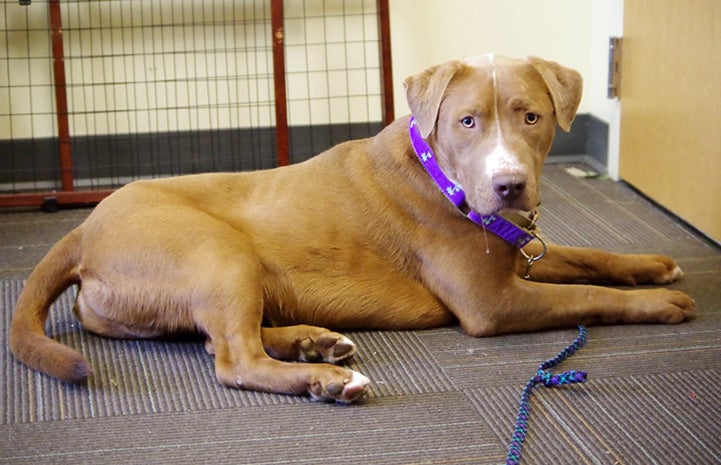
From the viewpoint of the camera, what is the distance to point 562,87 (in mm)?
3141

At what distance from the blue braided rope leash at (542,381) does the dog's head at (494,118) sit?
44cm

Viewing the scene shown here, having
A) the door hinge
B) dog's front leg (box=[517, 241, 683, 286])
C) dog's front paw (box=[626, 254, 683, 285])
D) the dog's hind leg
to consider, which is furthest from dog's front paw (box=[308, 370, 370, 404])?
the door hinge

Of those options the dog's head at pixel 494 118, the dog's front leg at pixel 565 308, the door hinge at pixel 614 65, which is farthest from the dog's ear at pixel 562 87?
the door hinge at pixel 614 65

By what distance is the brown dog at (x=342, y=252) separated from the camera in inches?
118

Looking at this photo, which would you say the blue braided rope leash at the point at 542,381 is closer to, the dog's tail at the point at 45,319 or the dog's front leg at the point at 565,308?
the dog's front leg at the point at 565,308

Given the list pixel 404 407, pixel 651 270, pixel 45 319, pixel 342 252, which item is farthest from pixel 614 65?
pixel 45 319

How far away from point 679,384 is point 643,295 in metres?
0.44

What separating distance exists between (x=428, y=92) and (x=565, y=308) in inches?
30.1

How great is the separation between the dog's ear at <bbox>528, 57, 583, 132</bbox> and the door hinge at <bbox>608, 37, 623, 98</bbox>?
6.05 ft

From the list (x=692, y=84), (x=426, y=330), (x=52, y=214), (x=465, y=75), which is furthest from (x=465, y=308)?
(x=52, y=214)

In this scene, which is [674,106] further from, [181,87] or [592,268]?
[181,87]

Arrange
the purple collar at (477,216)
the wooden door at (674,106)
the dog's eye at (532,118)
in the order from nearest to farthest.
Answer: the dog's eye at (532,118)
the purple collar at (477,216)
the wooden door at (674,106)

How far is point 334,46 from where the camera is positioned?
16.9 ft

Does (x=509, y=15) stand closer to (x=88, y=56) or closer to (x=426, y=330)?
(x=88, y=56)
